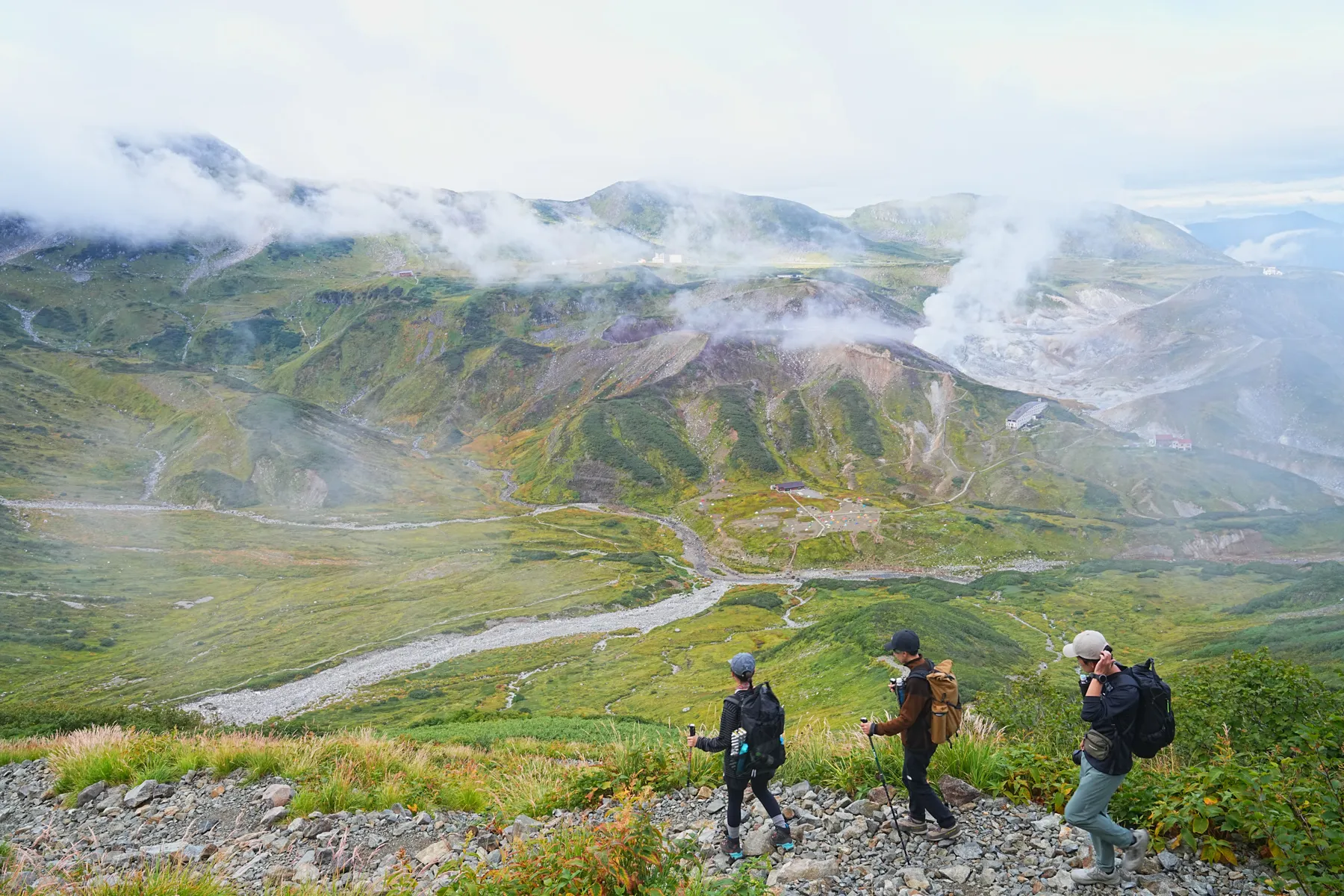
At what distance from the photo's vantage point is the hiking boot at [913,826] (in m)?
10.2

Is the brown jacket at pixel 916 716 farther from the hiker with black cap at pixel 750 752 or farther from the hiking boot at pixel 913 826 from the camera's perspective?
the hiker with black cap at pixel 750 752

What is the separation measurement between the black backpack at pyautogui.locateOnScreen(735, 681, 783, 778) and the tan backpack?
7.22 feet

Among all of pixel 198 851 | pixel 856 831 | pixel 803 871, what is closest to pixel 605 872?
pixel 803 871

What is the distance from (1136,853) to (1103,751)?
1.67m

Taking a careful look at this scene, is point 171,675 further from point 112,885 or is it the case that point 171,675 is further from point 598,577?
point 112,885

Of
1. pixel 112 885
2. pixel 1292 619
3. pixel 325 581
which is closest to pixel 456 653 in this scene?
pixel 325 581

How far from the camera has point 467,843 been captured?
9.58m

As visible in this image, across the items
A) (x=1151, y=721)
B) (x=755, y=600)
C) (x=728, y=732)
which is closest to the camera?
(x=1151, y=721)

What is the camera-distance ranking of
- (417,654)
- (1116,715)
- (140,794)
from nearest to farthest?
1. (1116,715)
2. (140,794)
3. (417,654)

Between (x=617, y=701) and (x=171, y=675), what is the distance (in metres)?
66.6

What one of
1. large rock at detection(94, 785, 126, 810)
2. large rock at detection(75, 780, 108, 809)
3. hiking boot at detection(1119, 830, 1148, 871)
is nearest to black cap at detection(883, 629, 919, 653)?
hiking boot at detection(1119, 830, 1148, 871)

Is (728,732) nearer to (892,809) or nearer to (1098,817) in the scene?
(892,809)

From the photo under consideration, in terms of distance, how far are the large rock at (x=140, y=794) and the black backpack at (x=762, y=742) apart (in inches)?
463

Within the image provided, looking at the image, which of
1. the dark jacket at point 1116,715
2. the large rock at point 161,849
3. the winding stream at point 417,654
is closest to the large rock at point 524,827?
the large rock at point 161,849
